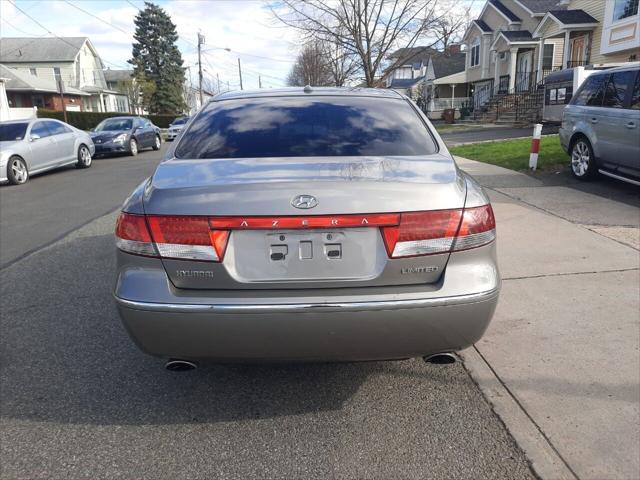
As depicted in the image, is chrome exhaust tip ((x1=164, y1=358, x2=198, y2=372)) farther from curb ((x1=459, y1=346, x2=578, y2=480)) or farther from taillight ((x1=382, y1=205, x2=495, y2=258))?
curb ((x1=459, y1=346, x2=578, y2=480))

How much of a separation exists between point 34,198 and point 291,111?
28.9 ft

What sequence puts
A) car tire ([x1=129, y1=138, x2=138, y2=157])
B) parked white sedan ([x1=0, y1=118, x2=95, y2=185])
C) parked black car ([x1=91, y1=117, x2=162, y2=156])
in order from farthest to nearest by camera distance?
car tire ([x1=129, y1=138, x2=138, y2=157]) → parked black car ([x1=91, y1=117, x2=162, y2=156]) → parked white sedan ([x1=0, y1=118, x2=95, y2=185])

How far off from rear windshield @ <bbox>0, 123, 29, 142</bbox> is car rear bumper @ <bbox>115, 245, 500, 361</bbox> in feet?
40.5

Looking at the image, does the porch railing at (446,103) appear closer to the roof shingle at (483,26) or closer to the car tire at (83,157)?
the roof shingle at (483,26)

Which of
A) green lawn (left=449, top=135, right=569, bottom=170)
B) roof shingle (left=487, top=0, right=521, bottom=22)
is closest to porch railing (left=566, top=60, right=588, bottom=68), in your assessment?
roof shingle (left=487, top=0, right=521, bottom=22)

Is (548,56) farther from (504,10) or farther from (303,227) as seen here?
(303,227)

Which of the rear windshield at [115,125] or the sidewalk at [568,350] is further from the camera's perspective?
the rear windshield at [115,125]

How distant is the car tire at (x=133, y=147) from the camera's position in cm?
1905

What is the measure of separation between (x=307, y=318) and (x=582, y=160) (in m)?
8.12

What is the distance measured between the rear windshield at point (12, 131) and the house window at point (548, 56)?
91.9 ft

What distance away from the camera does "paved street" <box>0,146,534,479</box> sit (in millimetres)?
2498

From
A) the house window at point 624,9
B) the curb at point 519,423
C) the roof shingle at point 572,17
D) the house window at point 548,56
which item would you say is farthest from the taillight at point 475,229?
the house window at point 548,56

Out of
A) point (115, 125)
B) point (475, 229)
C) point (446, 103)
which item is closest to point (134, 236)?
point (475, 229)

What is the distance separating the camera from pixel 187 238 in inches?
96.3
